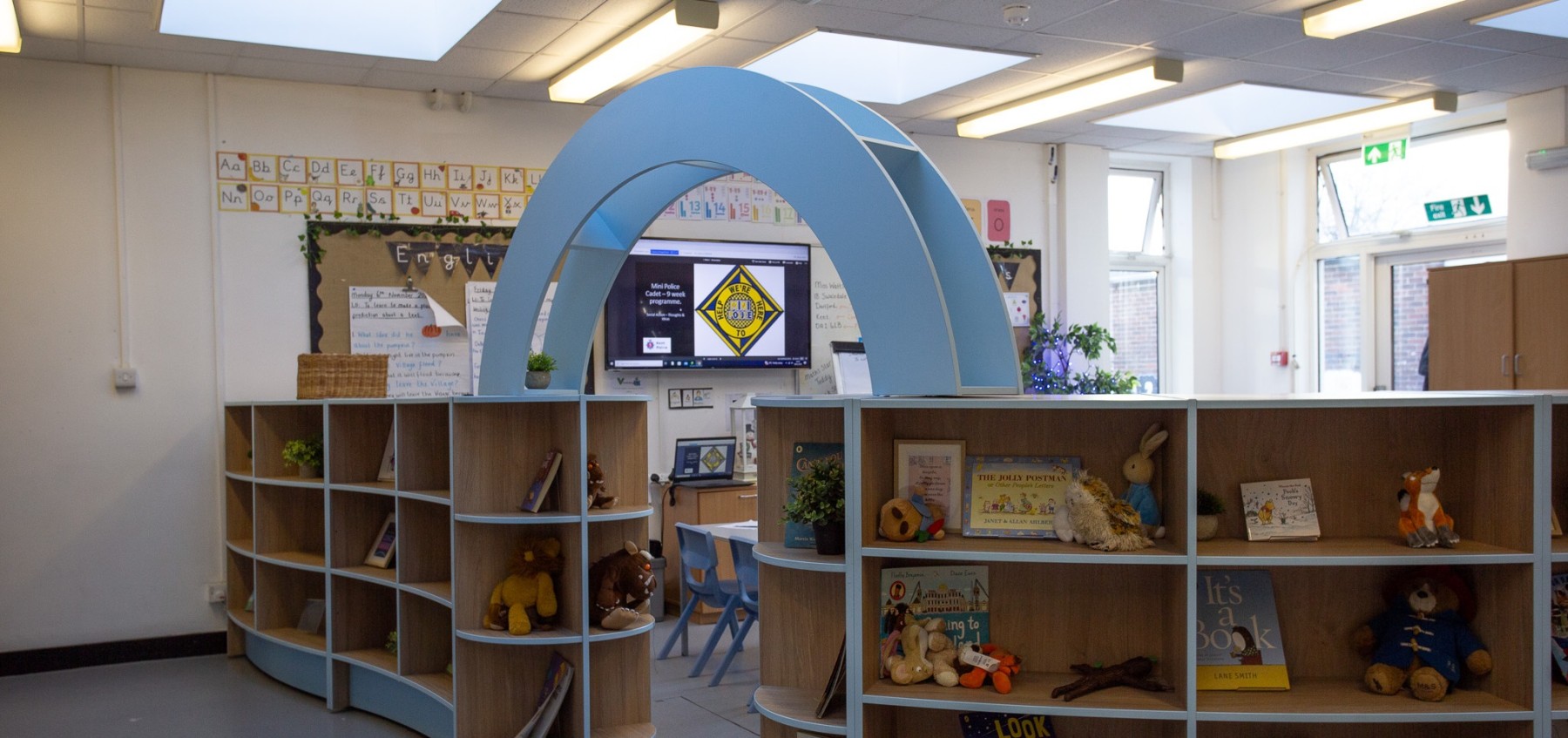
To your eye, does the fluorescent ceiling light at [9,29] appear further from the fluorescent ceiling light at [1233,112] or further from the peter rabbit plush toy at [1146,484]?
the fluorescent ceiling light at [1233,112]

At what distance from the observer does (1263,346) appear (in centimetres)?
938

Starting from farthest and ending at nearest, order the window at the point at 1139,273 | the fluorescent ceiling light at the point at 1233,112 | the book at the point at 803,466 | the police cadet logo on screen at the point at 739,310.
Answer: the window at the point at 1139,273
the fluorescent ceiling light at the point at 1233,112
the police cadet logo on screen at the point at 739,310
the book at the point at 803,466

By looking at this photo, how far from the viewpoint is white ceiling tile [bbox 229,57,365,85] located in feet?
20.2

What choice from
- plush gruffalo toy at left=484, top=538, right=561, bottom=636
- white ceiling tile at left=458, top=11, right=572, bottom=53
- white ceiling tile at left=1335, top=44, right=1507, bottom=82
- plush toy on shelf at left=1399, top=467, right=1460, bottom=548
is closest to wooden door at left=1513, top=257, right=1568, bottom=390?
white ceiling tile at left=1335, top=44, right=1507, bottom=82

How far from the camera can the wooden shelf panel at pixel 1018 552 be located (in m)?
2.78

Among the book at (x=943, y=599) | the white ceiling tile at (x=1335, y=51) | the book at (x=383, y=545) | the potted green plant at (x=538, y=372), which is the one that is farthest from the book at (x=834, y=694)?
the white ceiling tile at (x=1335, y=51)

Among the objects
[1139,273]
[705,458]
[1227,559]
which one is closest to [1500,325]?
[1139,273]

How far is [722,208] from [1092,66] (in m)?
2.45

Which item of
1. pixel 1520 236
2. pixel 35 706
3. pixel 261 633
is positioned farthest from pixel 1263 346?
pixel 35 706

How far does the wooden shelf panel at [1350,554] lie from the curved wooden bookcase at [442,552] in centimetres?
225

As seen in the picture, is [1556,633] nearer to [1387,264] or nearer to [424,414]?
[424,414]

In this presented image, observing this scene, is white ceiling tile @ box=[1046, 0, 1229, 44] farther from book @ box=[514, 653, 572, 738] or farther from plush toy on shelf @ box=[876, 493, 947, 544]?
book @ box=[514, 653, 572, 738]

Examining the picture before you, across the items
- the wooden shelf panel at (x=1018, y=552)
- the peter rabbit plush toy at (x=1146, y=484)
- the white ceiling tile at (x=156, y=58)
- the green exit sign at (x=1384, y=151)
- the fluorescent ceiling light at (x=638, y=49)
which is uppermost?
the white ceiling tile at (x=156, y=58)

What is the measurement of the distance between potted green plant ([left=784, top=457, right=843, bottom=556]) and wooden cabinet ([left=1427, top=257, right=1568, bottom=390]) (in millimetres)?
5752
